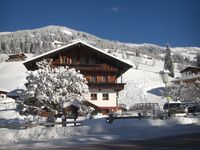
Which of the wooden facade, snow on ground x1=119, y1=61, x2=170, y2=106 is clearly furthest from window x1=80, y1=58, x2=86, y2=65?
snow on ground x1=119, y1=61, x2=170, y2=106

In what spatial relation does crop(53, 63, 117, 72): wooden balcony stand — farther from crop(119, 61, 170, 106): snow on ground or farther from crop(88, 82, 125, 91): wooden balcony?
crop(119, 61, 170, 106): snow on ground

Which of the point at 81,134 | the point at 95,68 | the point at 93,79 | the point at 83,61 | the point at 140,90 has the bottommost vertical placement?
the point at 81,134

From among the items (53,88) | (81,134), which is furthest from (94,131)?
(53,88)

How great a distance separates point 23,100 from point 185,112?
1641cm

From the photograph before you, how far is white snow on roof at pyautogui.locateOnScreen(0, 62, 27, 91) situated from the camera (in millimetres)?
118031

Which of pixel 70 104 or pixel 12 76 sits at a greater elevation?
pixel 12 76

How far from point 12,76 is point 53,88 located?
3943 inches

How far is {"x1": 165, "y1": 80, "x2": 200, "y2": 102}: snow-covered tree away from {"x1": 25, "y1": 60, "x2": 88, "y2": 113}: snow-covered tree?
42998 millimetres

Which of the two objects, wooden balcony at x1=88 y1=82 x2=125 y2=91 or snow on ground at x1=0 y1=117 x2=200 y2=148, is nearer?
snow on ground at x1=0 y1=117 x2=200 y2=148

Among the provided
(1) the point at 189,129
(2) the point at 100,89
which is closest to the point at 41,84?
(1) the point at 189,129

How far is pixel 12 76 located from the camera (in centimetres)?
13288

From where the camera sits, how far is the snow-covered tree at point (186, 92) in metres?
77.7

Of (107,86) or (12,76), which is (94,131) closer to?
(107,86)

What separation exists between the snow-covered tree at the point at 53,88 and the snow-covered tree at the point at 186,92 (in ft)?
141
